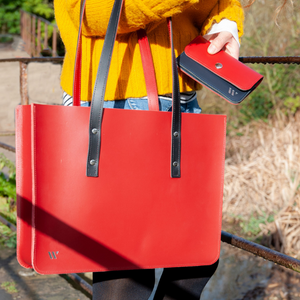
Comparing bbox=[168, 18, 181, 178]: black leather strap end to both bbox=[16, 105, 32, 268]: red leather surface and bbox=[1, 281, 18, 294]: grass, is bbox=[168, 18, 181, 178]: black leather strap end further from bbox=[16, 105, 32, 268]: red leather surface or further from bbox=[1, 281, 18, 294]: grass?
bbox=[1, 281, 18, 294]: grass

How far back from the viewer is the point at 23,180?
3.14ft

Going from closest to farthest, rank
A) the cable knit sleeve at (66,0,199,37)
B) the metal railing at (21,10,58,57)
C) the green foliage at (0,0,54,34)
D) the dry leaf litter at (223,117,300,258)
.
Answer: the cable knit sleeve at (66,0,199,37) → the dry leaf litter at (223,117,300,258) → the metal railing at (21,10,58,57) → the green foliage at (0,0,54,34)

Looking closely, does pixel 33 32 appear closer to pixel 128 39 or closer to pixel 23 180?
pixel 128 39

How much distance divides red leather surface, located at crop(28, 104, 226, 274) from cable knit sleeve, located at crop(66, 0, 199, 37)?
0.22m

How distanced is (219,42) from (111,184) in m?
0.49

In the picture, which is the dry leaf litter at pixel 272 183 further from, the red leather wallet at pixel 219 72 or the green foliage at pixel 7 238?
the red leather wallet at pixel 219 72

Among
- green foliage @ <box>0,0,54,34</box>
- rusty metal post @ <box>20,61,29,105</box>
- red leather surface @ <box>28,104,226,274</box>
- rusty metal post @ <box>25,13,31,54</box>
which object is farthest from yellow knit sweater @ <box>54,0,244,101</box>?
green foliage @ <box>0,0,54,34</box>

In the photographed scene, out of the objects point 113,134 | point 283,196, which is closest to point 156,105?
point 113,134

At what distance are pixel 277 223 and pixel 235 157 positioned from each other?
1.58m

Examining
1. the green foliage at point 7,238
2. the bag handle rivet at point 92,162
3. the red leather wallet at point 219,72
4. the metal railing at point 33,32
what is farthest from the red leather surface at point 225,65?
the metal railing at point 33,32

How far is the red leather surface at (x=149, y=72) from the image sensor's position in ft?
3.35

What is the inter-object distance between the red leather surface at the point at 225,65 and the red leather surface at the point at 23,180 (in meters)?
A: 0.47

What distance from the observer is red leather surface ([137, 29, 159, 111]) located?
102 cm

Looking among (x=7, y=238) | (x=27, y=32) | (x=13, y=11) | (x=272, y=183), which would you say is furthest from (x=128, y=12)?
(x=13, y=11)
